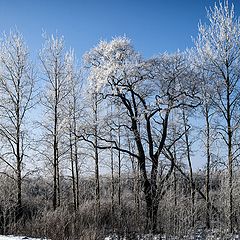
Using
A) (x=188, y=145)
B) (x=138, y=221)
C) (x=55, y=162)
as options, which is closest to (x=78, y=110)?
(x=55, y=162)

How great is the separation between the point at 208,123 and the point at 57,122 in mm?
8920

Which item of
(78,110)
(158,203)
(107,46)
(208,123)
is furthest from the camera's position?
(78,110)

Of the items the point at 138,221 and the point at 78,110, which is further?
the point at 78,110

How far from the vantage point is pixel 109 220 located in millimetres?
21125

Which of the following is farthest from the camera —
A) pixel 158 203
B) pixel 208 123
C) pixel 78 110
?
pixel 78 110

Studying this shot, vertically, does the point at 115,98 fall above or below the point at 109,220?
above

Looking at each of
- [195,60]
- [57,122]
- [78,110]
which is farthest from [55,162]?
[195,60]

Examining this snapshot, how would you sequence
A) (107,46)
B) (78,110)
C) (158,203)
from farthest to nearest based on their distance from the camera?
(78,110) → (107,46) → (158,203)

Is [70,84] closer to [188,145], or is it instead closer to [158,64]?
[158,64]

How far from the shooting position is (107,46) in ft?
62.0

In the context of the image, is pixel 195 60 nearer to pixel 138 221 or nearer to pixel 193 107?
pixel 193 107

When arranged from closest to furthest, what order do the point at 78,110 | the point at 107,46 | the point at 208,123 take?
the point at 107,46
the point at 208,123
the point at 78,110

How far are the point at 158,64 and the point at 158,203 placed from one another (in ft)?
26.7

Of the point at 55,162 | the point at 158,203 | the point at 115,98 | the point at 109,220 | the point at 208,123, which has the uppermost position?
the point at 115,98
